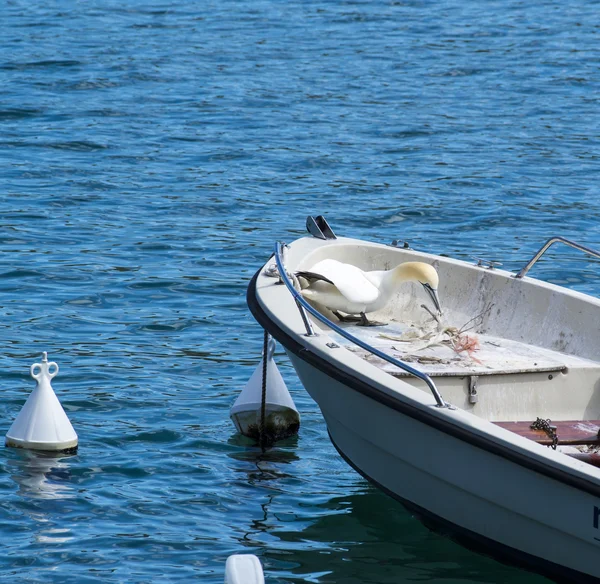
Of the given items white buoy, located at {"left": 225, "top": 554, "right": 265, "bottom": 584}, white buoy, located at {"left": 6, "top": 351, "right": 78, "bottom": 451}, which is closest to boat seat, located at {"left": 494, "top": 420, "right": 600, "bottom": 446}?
white buoy, located at {"left": 225, "top": 554, "right": 265, "bottom": 584}

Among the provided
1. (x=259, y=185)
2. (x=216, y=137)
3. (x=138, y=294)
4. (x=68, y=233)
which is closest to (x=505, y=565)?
(x=138, y=294)

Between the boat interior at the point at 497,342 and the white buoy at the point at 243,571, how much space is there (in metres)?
1.77

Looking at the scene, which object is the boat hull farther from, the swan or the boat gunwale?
the swan

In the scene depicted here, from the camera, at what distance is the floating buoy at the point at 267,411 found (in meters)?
7.75

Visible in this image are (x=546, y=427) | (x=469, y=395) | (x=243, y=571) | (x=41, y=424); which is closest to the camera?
(x=243, y=571)

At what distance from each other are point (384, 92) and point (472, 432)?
13.6 metres

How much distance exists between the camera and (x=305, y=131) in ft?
53.5

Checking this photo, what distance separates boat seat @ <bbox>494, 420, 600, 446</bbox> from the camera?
628 centimetres

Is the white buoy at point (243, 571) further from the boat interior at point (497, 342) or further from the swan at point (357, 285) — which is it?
the swan at point (357, 285)

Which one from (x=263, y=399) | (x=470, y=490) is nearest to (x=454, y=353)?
(x=263, y=399)

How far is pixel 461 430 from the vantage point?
18.0ft

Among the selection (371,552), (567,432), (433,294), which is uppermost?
(433,294)

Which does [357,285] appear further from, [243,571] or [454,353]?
[243,571]

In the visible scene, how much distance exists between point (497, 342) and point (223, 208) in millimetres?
6004
